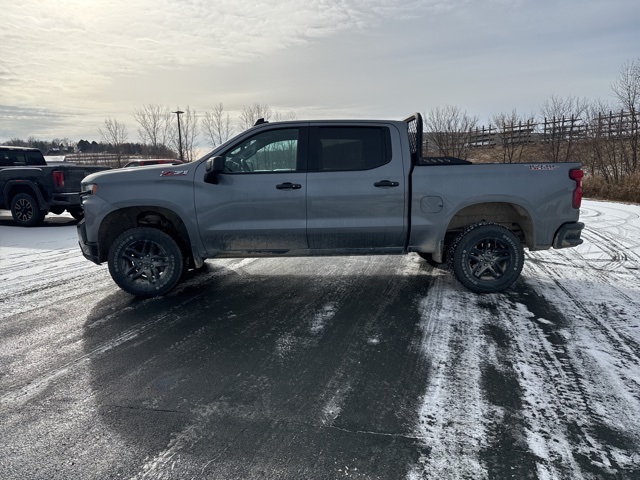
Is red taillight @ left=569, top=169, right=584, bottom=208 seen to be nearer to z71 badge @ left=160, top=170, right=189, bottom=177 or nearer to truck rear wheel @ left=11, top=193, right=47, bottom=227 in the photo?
z71 badge @ left=160, top=170, right=189, bottom=177

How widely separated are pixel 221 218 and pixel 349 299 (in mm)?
1769

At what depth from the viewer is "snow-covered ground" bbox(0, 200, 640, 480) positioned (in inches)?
88.4

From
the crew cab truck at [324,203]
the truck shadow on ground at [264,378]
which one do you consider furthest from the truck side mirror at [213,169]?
the truck shadow on ground at [264,378]

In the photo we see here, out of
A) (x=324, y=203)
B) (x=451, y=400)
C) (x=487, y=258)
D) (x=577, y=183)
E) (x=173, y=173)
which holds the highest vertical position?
(x=173, y=173)

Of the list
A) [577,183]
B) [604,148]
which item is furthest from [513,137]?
[577,183]

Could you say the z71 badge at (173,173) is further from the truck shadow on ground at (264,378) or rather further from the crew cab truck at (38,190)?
the crew cab truck at (38,190)

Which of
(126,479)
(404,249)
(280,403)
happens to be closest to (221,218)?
(404,249)

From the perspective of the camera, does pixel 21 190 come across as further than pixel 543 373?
Yes

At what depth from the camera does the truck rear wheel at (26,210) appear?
34.2 ft

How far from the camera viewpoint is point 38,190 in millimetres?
10273

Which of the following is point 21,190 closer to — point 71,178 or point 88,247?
point 71,178

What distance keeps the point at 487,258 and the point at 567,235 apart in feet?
3.04

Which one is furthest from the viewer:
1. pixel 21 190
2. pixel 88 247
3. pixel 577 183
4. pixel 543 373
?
pixel 21 190

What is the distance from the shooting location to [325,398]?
2.78 m
